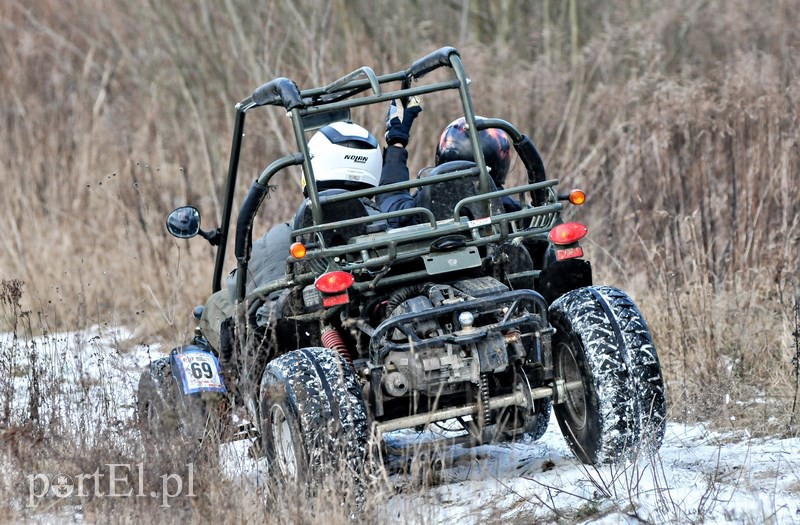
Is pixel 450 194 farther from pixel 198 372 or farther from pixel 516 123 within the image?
pixel 516 123

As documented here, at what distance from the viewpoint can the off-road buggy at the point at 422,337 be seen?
4406 mm

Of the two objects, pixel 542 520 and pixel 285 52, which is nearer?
pixel 542 520

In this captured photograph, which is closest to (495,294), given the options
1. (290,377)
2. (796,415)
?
(290,377)

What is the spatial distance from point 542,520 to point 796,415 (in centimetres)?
198

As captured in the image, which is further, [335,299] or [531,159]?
[531,159]

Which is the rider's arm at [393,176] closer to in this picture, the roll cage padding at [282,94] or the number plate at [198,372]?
the roll cage padding at [282,94]

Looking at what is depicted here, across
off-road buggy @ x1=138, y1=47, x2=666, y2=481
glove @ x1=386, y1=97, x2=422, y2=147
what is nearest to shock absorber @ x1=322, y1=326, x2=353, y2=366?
off-road buggy @ x1=138, y1=47, x2=666, y2=481

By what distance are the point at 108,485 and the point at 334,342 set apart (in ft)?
3.50

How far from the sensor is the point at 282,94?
4.87m

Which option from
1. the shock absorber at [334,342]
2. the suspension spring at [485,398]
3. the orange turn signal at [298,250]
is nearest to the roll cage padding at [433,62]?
the orange turn signal at [298,250]

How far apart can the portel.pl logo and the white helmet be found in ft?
4.66

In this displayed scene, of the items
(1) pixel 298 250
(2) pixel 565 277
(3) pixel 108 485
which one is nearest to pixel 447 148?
(2) pixel 565 277

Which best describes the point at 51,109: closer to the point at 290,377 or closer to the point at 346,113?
the point at 346,113

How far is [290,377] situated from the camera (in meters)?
4.34
